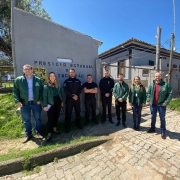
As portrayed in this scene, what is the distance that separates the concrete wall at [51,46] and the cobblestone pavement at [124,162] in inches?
93.7

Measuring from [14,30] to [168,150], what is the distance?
543cm

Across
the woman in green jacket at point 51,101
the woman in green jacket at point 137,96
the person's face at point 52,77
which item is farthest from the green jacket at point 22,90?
the woman in green jacket at point 137,96

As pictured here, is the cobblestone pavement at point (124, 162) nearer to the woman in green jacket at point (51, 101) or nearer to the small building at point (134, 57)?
the woman in green jacket at point (51, 101)

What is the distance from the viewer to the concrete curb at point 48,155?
2.44 metres

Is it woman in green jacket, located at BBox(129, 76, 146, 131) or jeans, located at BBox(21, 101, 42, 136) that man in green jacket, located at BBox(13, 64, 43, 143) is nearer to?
jeans, located at BBox(21, 101, 42, 136)

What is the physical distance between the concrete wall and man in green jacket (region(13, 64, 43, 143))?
785mm

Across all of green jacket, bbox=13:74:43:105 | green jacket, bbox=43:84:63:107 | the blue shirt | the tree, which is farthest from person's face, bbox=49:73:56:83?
the tree

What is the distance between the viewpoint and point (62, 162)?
2.69 meters

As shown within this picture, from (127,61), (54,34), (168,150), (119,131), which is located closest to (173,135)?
(168,150)

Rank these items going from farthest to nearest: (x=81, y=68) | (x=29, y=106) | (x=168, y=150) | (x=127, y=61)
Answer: (x=127, y=61)
(x=81, y=68)
(x=29, y=106)
(x=168, y=150)

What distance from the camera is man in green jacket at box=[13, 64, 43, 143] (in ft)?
10.6

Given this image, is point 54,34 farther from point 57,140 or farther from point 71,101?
point 57,140

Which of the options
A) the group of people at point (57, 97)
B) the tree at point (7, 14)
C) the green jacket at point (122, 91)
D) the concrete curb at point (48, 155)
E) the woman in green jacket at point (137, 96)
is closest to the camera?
the concrete curb at point (48, 155)

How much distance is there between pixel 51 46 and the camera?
14.0 ft
